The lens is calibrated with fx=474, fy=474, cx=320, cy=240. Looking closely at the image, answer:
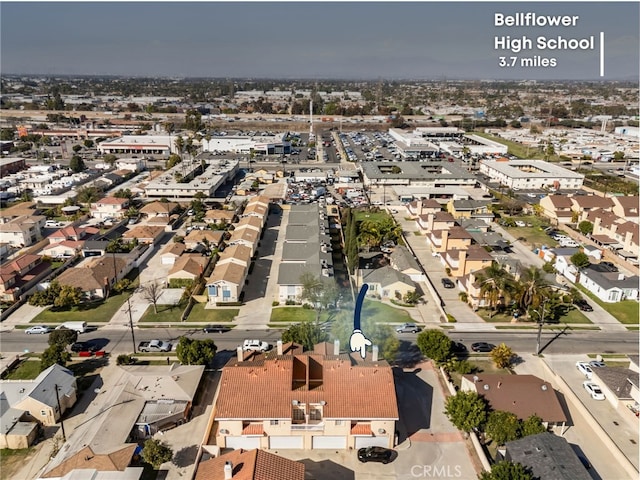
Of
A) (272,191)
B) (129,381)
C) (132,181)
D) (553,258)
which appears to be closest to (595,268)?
(553,258)

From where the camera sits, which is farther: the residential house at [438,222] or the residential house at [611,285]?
the residential house at [438,222]

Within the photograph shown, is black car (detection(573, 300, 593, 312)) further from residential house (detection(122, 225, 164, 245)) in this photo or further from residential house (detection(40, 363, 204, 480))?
residential house (detection(122, 225, 164, 245))

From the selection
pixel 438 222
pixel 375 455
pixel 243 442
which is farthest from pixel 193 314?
pixel 438 222

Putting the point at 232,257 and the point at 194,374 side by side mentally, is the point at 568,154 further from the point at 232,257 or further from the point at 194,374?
the point at 194,374

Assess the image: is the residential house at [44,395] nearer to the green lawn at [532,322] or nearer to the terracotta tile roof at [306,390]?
the terracotta tile roof at [306,390]

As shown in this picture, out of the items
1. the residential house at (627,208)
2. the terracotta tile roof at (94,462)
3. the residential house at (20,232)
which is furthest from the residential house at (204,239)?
the residential house at (627,208)

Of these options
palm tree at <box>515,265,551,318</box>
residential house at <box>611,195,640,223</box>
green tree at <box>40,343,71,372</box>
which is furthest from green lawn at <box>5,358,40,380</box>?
residential house at <box>611,195,640,223</box>

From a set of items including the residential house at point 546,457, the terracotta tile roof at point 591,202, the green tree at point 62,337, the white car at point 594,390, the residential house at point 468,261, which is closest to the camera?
the residential house at point 546,457
